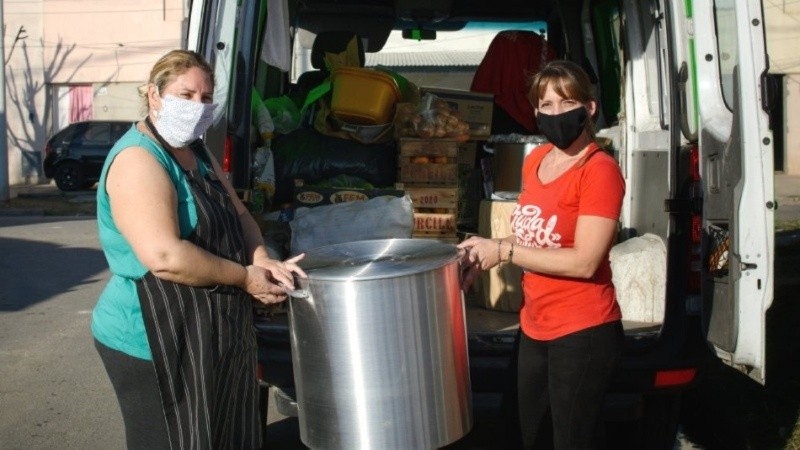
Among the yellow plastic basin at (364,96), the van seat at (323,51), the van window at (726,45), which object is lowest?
the van window at (726,45)

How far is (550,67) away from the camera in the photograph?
3.48 meters

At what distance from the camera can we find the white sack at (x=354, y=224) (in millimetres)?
5352

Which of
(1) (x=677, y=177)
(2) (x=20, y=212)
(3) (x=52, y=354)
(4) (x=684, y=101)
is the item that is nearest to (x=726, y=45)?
(4) (x=684, y=101)

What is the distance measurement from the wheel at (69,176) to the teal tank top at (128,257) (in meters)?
23.0

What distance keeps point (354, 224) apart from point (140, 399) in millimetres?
2392

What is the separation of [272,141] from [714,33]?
2.84 m

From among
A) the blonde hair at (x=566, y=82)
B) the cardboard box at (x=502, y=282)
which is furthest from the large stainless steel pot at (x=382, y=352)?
the cardboard box at (x=502, y=282)

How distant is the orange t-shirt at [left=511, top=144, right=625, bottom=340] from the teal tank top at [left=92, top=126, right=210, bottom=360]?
112 centimetres

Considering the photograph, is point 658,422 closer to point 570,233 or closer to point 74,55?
point 570,233

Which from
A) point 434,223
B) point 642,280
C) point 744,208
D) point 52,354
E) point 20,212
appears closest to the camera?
point 744,208

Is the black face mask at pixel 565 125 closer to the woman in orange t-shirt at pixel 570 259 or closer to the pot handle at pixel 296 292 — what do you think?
the woman in orange t-shirt at pixel 570 259

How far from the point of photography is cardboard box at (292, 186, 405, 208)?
568 centimetres

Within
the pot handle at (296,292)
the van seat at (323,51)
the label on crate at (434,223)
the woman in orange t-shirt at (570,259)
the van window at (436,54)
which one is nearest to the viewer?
the pot handle at (296,292)

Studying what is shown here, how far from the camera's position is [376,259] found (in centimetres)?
332
